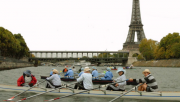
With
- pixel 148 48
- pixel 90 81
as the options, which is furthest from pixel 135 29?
pixel 90 81

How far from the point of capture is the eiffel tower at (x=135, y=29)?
148750 millimetres

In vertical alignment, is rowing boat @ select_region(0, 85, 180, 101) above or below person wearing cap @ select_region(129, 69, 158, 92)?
below

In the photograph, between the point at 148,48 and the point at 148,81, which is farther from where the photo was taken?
the point at 148,48

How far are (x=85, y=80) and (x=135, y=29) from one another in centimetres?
13740

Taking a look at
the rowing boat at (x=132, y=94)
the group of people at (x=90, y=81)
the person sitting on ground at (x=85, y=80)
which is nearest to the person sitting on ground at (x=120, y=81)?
the group of people at (x=90, y=81)

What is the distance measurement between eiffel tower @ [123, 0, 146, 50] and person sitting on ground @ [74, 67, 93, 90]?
135 m

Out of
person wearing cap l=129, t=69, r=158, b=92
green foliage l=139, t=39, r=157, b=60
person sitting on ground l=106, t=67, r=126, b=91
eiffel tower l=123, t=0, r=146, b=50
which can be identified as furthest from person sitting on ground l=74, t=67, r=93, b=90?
eiffel tower l=123, t=0, r=146, b=50

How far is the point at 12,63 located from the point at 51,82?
60141 mm

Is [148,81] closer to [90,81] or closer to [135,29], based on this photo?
[90,81]

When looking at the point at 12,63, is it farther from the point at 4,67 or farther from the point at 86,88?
the point at 86,88

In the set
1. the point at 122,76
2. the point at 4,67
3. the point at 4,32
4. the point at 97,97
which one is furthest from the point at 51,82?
the point at 4,32

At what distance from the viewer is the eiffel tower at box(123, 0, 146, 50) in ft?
488

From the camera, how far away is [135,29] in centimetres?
14875

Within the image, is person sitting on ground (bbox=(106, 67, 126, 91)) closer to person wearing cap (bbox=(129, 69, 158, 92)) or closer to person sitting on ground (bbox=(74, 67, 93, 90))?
person wearing cap (bbox=(129, 69, 158, 92))
